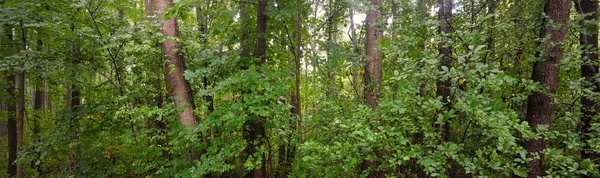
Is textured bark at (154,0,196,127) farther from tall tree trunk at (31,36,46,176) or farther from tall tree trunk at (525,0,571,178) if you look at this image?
tall tree trunk at (525,0,571,178)

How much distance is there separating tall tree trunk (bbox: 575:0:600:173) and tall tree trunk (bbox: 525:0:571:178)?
0.67 ft

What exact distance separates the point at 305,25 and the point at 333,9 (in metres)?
0.99

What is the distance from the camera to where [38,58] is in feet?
17.4

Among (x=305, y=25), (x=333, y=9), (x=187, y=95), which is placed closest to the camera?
(x=187, y=95)

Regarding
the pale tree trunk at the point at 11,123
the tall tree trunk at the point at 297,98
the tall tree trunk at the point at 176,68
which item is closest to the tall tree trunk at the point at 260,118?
the tall tree trunk at the point at 297,98

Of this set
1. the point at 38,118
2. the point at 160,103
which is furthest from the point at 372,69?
the point at 38,118

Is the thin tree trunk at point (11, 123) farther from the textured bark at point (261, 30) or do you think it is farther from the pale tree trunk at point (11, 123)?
the textured bark at point (261, 30)

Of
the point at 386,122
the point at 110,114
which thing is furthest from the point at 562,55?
the point at 110,114

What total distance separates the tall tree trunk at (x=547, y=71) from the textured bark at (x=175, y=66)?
4945 millimetres

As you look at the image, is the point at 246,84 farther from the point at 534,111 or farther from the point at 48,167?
the point at 48,167

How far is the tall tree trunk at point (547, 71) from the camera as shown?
3344 mm

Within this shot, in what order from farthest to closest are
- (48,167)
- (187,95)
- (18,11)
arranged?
(48,167), (187,95), (18,11)

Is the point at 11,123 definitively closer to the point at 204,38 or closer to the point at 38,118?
the point at 38,118

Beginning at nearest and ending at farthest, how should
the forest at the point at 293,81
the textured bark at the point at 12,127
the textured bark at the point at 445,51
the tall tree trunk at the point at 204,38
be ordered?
the forest at the point at 293,81 → the textured bark at the point at 445,51 → the tall tree trunk at the point at 204,38 → the textured bark at the point at 12,127
